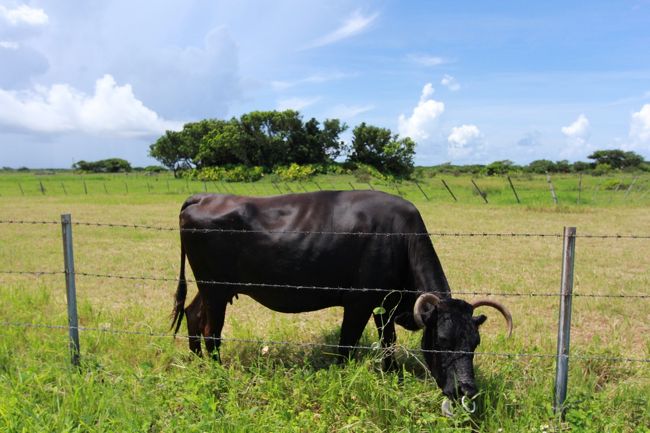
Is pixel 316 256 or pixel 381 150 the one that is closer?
pixel 316 256

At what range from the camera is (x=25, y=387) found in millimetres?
3584

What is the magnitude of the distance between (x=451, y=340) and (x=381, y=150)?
51627 mm

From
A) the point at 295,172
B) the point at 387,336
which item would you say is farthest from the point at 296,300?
the point at 295,172

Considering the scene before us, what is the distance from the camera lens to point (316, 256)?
4.40 m

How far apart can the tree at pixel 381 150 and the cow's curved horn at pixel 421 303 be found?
5043 cm

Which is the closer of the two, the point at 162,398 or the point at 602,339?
the point at 162,398

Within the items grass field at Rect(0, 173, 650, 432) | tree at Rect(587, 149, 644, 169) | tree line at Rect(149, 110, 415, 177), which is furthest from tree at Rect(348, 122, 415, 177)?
grass field at Rect(0, 173, 650, 432)

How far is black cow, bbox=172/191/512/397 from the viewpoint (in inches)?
168

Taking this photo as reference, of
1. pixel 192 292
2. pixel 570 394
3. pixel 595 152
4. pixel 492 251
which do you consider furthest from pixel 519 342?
pixel 595 152

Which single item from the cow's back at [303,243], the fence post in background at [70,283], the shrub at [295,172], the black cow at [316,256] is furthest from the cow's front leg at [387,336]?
the shrub at [295,172]

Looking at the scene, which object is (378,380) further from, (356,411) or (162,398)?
(162,398)

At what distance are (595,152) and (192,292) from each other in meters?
86.5

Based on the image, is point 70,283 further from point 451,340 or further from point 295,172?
point 295,172

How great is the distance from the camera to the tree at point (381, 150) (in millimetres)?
53625
